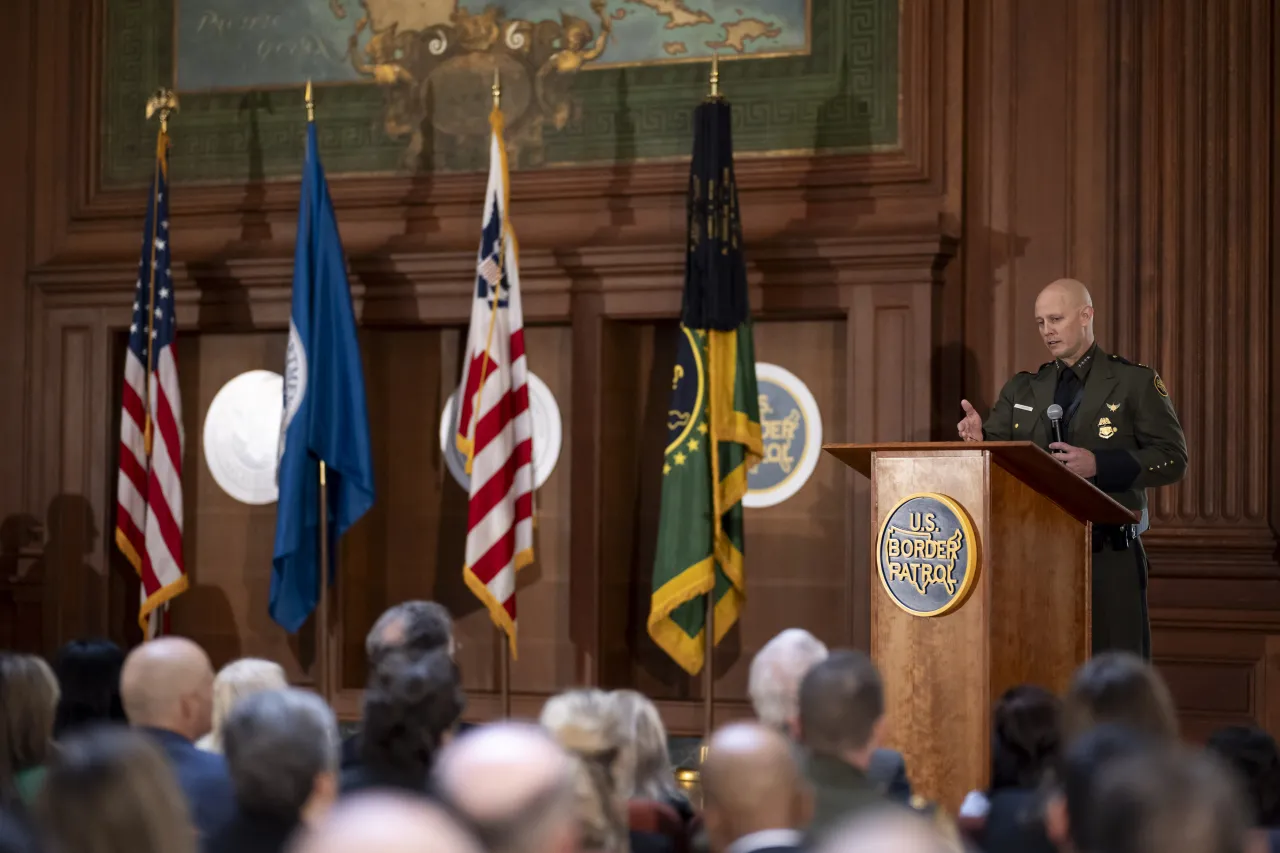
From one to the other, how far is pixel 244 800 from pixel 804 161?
18.6 ft

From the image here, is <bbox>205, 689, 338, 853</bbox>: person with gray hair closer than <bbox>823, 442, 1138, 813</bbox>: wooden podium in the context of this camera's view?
Yes

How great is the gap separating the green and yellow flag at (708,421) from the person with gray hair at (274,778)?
15.2 feet

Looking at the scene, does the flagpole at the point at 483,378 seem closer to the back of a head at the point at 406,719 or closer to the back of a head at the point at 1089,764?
the back of a head at the point at 406,719

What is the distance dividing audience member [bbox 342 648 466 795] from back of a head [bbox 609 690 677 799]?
368 mm

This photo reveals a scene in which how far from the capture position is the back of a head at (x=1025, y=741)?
361 centimetres

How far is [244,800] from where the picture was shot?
2.84 meters

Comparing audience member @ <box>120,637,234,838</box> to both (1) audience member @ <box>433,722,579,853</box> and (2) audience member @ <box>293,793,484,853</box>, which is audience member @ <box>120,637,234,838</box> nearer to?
(1) audience member @ <box>433,722,579,853</box>

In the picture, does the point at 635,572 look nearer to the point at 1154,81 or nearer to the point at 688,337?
the point at 688,337

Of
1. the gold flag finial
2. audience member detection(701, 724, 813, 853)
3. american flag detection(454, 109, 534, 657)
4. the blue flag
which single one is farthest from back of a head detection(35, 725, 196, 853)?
the gold flag finial

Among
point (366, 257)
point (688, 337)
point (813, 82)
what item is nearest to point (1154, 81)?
point (813, 82)

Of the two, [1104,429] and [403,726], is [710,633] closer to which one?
[1104,429]

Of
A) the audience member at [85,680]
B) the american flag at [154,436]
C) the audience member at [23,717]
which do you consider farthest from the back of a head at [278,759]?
the american flag at [154,436]

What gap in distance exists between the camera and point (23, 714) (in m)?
3.63

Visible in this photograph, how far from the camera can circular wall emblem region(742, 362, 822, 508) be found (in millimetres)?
8156
